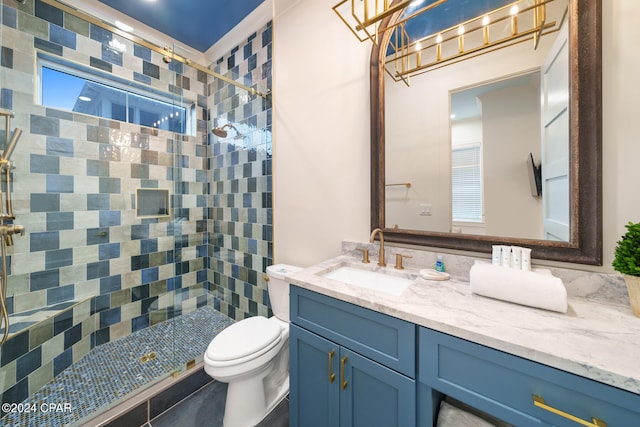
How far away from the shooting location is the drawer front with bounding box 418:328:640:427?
1.72 feet

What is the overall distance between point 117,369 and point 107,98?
2.13 m

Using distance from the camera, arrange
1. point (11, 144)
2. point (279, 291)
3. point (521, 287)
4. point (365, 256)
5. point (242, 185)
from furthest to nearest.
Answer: point (242, 185) → point (279, 291) → point (11, 144) → point (365, 256) → point (521, 287)

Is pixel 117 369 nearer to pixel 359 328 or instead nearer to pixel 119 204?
pixel 119 204

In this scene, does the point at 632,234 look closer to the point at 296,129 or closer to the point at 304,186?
the point at 304,186

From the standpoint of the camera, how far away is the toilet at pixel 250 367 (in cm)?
120

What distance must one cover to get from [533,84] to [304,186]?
4.28 feet

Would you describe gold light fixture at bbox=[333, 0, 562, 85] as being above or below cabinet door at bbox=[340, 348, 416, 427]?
above

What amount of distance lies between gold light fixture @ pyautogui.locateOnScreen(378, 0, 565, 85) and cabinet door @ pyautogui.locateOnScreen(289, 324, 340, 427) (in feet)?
4.66

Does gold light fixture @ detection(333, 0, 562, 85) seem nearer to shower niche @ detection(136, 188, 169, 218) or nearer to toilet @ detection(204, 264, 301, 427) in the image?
Answer: toilet @ detection(204, 264, 301, 427)

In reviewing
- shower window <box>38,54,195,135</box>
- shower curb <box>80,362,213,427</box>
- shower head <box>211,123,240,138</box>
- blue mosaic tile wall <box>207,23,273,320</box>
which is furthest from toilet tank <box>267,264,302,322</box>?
shower window <box>38,54,195,135</box>

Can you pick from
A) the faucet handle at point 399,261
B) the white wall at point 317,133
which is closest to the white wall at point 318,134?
Answer: the white wall at point 317,133

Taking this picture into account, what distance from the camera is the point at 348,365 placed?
0.92m

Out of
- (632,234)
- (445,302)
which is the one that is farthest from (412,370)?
(632,234)

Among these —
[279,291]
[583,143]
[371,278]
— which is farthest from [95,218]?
[583,143]
